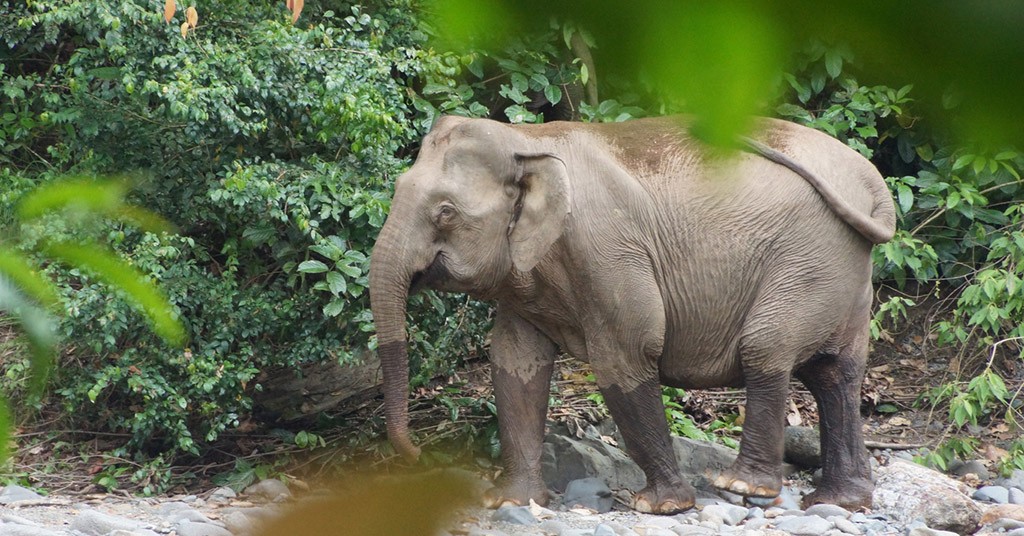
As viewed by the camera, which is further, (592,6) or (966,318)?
(966,318)

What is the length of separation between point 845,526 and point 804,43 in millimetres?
5426

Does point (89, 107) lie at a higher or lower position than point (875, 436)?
higher

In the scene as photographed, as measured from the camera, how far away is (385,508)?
76 centimetres

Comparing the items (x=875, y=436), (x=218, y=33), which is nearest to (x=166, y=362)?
(x=218, y=33)

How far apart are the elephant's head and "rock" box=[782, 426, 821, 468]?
2228 mm

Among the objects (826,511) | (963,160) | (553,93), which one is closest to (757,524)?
(826,511)

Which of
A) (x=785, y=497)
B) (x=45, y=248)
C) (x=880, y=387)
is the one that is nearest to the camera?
(x=45, y=248)

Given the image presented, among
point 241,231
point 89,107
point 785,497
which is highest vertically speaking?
point 89,107

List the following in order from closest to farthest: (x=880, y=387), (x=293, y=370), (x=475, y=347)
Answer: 1. (x=293, y=370)
2. (x=475, y=347)
3. (x=880, y=387)

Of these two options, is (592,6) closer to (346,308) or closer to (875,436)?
(346,308)

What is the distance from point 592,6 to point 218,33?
6805mm

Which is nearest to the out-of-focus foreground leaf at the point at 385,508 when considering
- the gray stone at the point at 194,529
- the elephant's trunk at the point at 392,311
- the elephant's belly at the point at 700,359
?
the gray stone at the point at 194,529

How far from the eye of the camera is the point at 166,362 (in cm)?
682

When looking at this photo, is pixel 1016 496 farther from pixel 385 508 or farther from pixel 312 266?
pixel 385 508
